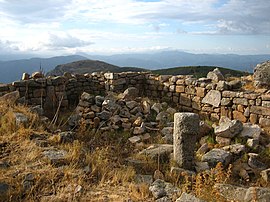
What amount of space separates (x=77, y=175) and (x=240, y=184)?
10.8ft

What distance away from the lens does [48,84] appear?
10.0 m

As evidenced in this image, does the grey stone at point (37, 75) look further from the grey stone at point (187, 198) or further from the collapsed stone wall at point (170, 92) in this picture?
the grey stone at point (187, 198)

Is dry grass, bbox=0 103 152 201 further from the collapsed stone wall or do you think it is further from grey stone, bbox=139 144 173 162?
the collapsed stone wall

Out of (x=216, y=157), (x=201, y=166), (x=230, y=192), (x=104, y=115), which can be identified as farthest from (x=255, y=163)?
(x=104, y=115)

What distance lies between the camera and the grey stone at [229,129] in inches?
306

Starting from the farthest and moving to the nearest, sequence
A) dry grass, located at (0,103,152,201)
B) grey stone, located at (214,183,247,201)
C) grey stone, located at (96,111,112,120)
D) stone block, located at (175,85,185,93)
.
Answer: stone block, located at (175,85,185,93) < grey stone, located at (96,111,112,120) < grey stone, located at (214,183,247,201) < dry grass, located at (0,103,152,201)

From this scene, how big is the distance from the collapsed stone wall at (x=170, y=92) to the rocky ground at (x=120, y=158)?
94 centimetres


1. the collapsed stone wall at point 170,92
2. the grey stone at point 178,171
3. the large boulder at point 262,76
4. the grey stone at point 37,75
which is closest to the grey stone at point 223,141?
the collapsed stone wall at point 170,92

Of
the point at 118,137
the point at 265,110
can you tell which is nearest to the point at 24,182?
the point at 118,137

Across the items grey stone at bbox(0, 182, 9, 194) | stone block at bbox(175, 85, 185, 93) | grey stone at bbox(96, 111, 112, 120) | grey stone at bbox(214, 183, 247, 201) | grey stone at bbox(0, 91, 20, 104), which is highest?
stone block at bbox(175, 85, 185, 93)

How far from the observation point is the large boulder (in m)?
9.86

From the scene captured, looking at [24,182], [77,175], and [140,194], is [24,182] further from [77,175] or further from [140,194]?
[140,194]

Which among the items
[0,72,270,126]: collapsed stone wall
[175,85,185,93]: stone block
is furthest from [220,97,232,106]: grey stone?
[175,85,185,93]: stone block

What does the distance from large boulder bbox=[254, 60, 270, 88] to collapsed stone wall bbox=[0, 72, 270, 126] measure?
1.67ft
